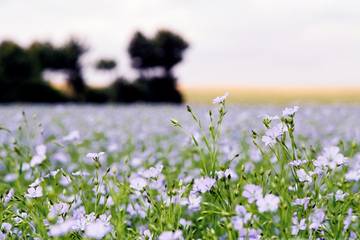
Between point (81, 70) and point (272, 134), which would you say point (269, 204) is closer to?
point (272, 134)

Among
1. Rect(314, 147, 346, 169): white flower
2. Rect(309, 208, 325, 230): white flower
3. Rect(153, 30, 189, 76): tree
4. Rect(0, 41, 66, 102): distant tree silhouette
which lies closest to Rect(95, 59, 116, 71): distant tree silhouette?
Rect(153, 30, 189, 76): tree

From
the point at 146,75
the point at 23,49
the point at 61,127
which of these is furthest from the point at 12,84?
the point at 61,127

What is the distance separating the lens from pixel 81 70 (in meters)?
39.6

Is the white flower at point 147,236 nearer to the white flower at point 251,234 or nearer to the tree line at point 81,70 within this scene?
the white flower at point 251,234

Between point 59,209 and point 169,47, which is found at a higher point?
point 169,47

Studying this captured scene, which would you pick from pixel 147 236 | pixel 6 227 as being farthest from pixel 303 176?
pixel 6 227

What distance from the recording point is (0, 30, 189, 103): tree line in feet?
96.8

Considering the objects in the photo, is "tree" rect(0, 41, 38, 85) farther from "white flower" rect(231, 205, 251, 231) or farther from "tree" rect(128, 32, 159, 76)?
"white flower" rect(231, 205, 251, 231)

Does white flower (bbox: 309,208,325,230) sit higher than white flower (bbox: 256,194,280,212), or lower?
lower

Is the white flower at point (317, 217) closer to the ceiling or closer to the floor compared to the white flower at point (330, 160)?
closer to the floor

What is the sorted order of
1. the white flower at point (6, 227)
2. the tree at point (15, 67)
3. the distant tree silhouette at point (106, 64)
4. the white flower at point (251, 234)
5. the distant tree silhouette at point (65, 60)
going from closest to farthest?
the white flower at point (251, 234), the white flower at point (6, 227), the tree at point (15, 67), the distant tree silhouette at point (65, 60), the distant tree silhouette at point (106, 64)

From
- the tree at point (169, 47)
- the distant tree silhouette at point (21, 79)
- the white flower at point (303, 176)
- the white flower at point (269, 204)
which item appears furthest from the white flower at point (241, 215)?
the tree at point (169, 47)

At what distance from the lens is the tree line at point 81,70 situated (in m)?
29.5

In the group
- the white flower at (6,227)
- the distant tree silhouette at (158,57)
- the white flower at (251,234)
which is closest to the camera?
the white flower at (251,234)
